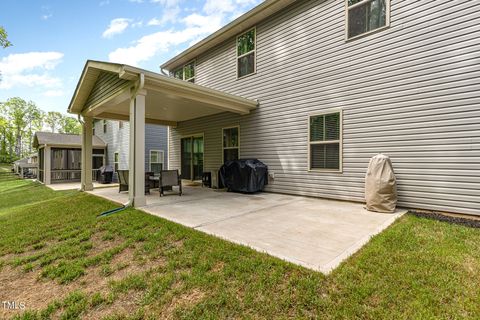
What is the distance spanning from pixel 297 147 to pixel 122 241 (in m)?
4.99

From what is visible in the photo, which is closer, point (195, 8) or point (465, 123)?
point (465, 123)

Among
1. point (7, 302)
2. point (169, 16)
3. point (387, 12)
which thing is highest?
point (169, 16)

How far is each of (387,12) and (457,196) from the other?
417 centimetres

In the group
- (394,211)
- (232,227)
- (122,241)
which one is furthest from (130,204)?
(394,211)

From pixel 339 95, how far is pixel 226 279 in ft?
17.3

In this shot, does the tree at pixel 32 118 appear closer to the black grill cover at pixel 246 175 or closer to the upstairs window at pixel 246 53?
the upstairs window at pixel 246 53

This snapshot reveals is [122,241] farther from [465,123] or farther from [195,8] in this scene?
[195,8]

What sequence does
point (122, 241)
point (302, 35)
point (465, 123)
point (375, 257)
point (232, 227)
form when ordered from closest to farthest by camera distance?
point (375, 257), point (122, 241), point (232, 227), point (465, 123), point (302, 35)

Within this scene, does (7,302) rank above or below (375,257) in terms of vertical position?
below

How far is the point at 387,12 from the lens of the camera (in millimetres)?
4988

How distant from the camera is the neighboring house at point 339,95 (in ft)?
13.9

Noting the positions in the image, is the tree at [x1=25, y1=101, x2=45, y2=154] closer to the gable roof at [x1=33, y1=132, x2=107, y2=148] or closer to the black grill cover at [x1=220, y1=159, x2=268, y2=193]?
the gable roof at [x1=33, y1=132, x2=107, y2=148]

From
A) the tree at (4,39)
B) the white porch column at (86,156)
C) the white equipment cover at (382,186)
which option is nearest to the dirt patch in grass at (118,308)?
the white equipment cover at (382,186)

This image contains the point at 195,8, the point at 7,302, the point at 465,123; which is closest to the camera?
the point at 7,302
